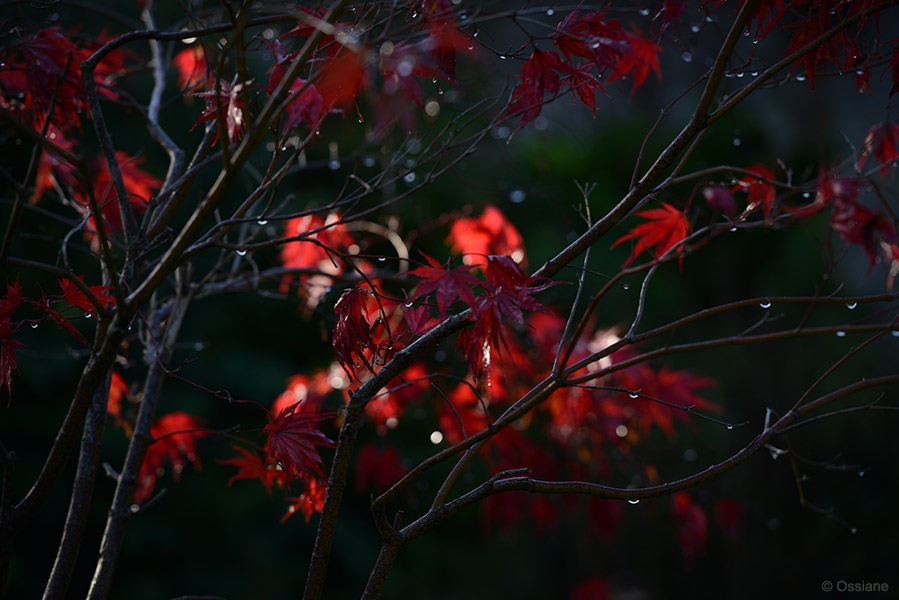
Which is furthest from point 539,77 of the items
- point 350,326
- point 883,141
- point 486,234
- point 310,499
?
point 486,234

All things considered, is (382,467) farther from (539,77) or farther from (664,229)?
(539,77)

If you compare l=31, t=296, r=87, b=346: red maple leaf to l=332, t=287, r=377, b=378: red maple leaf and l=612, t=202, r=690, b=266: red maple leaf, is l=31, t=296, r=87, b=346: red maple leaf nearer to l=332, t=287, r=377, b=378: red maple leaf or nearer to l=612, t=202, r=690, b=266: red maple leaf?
l=332, t=287, r=377, b=378: red maple leaf

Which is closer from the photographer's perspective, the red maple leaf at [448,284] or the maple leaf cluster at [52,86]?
the red maple leaf at [448,284]

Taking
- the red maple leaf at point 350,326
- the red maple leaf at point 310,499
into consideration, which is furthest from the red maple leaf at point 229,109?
the red maple leaf at point 310,499

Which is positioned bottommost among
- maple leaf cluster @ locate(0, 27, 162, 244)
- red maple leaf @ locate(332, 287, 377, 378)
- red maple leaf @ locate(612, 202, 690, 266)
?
red maple leaf @ locate(612, 202, 690, 266)

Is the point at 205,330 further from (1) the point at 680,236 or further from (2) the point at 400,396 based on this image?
(1) the point at 680,236

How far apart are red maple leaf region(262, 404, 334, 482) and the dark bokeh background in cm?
196

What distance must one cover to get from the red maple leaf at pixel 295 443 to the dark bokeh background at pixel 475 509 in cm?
196

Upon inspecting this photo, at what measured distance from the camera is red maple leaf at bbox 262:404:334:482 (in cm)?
119

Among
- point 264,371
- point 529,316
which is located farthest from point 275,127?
point 264,371

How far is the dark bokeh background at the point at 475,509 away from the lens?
357 cm

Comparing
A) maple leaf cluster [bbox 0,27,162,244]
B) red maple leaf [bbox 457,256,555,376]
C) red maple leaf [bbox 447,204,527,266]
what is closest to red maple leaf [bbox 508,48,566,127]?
red maple leaf [bbox 457,256,555,376]

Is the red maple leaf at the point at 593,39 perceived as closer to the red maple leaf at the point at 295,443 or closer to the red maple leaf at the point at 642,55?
the red maple leaf at the point at 642,55

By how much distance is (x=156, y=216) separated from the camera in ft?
4.62
